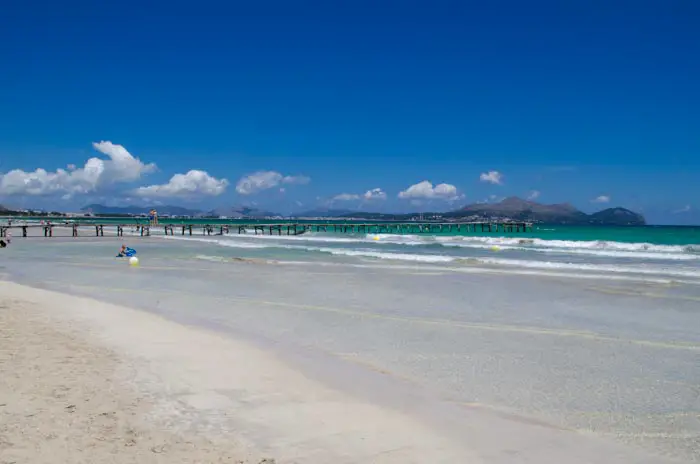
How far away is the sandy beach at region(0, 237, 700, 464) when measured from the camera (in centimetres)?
448

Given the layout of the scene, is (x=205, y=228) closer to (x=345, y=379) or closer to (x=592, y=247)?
(x=592, y=247)

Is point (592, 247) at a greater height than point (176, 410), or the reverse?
point (176, 410)

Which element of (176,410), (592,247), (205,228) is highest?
(205,228)

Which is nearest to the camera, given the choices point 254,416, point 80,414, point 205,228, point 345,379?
point 80,414

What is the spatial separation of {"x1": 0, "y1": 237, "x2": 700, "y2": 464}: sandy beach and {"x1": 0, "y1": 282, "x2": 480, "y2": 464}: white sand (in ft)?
0.07

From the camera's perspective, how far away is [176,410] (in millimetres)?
5164

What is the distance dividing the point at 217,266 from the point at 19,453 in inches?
732

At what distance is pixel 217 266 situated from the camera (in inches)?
881

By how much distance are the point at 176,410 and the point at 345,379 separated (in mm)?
2069

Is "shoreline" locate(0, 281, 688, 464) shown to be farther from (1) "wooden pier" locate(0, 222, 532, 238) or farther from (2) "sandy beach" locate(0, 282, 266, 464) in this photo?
(1) "wooden pier" locate(0, 222, 532, 238)

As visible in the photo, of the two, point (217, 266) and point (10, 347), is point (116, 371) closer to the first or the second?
point (10, 347)

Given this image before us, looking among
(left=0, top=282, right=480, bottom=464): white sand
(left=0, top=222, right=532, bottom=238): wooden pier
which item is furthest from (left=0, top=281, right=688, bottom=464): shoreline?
(left=0, top=222, right=532, bottom=238): wooden pier

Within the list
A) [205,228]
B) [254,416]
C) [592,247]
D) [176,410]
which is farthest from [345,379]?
[205,228]

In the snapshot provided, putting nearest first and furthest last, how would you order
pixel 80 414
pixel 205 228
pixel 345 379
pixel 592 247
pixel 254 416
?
pixel 80 414, pixel 254 416, pixel 345 379, pixel 592 247, pixel 205 228
